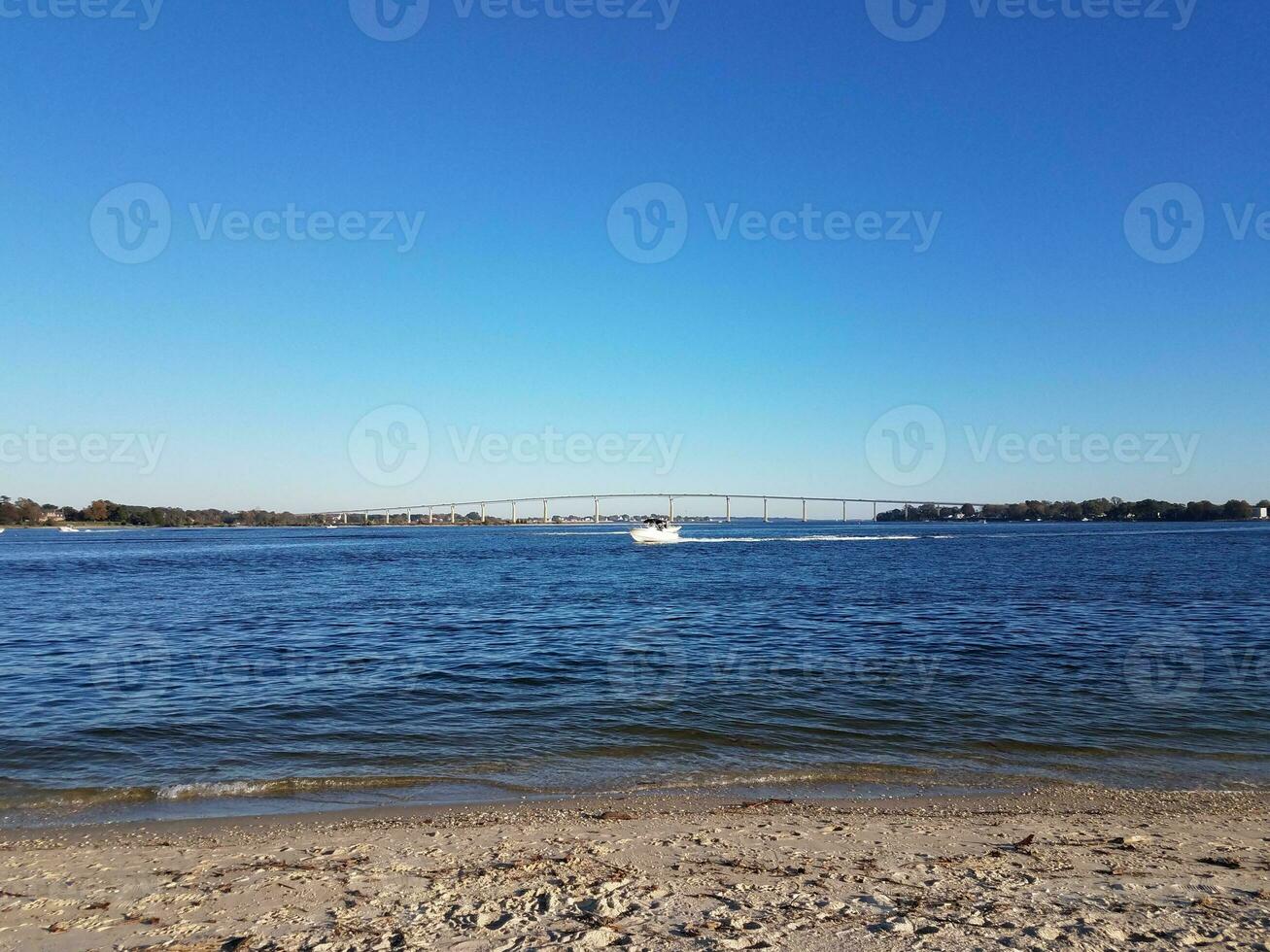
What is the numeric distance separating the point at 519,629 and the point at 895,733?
15674 mm

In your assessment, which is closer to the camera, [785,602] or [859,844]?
[859,844]

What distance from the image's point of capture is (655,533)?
112375 millimetres

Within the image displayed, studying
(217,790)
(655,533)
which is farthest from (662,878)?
(655,533)

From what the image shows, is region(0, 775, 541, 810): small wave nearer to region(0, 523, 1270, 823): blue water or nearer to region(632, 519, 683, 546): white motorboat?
region(0, 523, 1270, 823): blue water

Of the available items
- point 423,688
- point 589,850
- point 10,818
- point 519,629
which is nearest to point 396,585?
point 519,629

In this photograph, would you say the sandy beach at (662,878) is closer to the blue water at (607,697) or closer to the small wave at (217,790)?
the small wave at (217,790)

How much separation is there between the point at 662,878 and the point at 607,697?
8.89 metres

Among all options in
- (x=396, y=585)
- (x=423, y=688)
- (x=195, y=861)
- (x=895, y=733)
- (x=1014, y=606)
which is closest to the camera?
(x=195, y=861)

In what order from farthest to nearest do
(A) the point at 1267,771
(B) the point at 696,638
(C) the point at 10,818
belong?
(B) the point at 696,638 < (A) the point at 1267,771 < (C) the point at 10,818

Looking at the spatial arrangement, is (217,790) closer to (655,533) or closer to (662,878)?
(662,878)

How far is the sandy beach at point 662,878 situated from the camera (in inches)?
231

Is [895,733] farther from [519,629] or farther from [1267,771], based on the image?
[519,629]

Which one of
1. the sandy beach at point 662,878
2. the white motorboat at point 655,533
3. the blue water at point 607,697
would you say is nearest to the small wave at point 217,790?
the blue water at point 607,697

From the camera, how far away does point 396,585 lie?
47.1 meters
